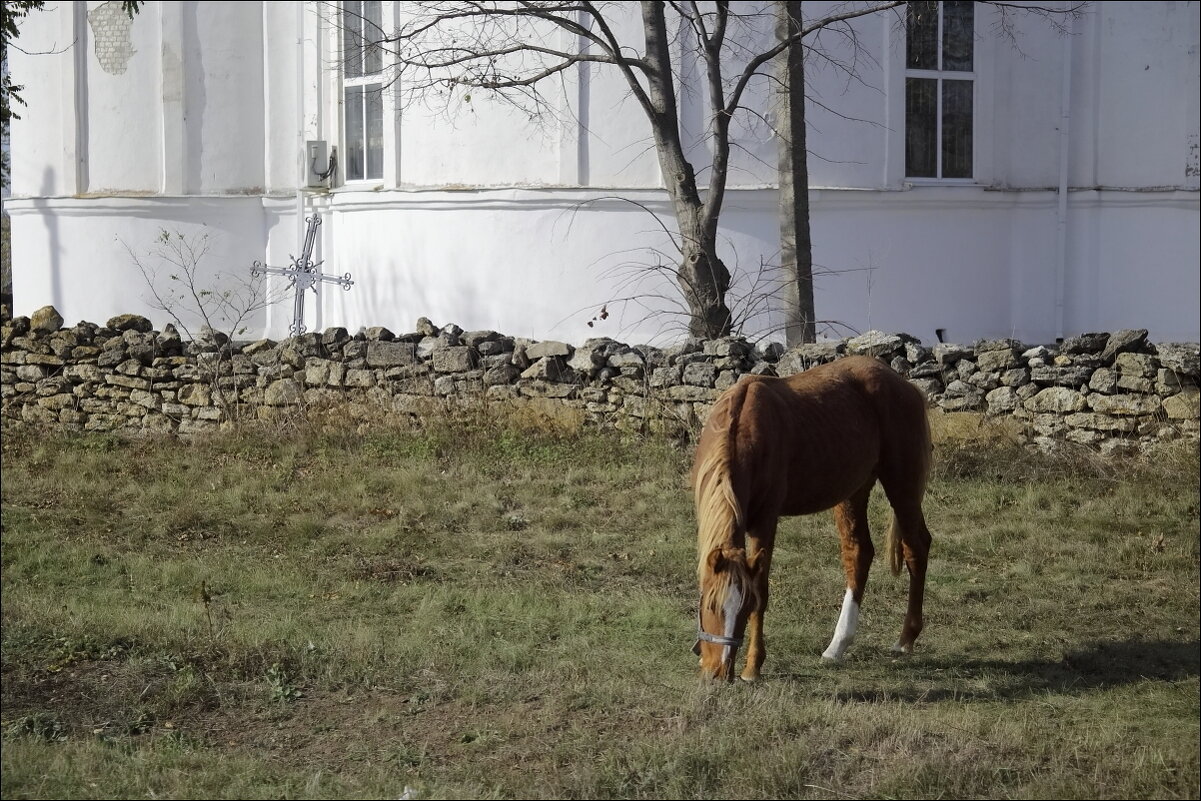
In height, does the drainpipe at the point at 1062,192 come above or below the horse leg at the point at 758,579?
above

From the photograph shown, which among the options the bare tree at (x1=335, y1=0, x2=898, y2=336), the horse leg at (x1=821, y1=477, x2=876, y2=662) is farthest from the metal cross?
the horse leg at (x1=821, y1=477, x2=876, y2=662)

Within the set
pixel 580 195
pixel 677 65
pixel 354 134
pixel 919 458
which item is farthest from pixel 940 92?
pixel 919 458

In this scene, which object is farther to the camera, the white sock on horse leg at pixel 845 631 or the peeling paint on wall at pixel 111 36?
the peeling paint on wall at pixel 111 36

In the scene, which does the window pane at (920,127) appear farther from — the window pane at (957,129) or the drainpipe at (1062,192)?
the drainpipe at (1062,192)

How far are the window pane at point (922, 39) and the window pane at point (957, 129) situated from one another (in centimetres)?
33

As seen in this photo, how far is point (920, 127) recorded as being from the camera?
14125mm

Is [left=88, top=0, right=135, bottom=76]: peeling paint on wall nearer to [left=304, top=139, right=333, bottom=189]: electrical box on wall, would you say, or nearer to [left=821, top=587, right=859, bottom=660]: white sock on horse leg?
[left=304, top=139, right=333, bottom=189]: electrical box on wall

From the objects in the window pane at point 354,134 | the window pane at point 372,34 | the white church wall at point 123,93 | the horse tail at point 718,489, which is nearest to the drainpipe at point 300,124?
the window pane at point 354,134

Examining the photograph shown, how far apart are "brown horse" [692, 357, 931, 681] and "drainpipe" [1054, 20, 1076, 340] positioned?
8.47 m

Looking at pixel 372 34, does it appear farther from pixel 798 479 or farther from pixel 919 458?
pixel 798 479

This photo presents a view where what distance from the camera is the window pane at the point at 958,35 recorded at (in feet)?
46.7

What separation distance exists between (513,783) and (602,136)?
9283mm

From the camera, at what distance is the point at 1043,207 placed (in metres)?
14.5

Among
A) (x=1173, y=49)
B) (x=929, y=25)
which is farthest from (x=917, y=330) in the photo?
(x=1173, y=49)
